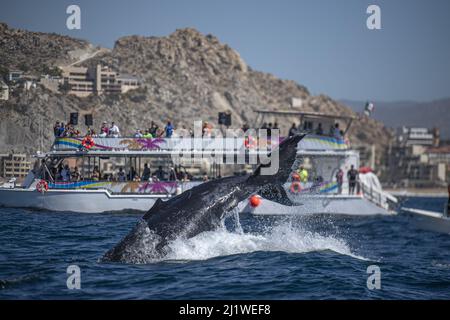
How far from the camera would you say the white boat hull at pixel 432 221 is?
34250mm

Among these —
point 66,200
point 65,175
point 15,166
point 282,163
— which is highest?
point 282,163

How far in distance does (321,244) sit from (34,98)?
19206mm

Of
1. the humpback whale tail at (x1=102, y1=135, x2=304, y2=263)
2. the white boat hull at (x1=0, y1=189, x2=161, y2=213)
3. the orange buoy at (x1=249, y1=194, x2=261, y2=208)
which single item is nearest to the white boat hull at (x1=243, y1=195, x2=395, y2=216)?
the orange buoy at (x1=249, y1=194, x2=261, y2=208)

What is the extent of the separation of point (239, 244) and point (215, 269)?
3.13 metres

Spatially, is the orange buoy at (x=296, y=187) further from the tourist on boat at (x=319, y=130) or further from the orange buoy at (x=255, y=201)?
the tourist on boat at (x=319, y=130)

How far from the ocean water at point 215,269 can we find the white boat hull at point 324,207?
16049mm

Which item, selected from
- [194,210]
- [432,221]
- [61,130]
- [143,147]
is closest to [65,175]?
[61,130]

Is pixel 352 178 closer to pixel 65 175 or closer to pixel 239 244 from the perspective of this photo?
pixel 65 175

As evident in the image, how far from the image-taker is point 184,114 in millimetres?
173500

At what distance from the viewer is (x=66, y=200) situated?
36.4 meters

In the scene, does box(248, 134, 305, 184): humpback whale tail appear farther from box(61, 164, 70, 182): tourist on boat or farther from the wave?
box(61, 164, 70, 182): tourist on boat

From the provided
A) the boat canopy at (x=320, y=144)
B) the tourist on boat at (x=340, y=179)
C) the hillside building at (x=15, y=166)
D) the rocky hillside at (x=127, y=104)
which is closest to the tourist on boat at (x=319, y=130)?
the boat canopy at (x=320, y=144)

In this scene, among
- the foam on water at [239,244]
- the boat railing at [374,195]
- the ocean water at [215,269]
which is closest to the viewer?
the ocean water at [215,269]
